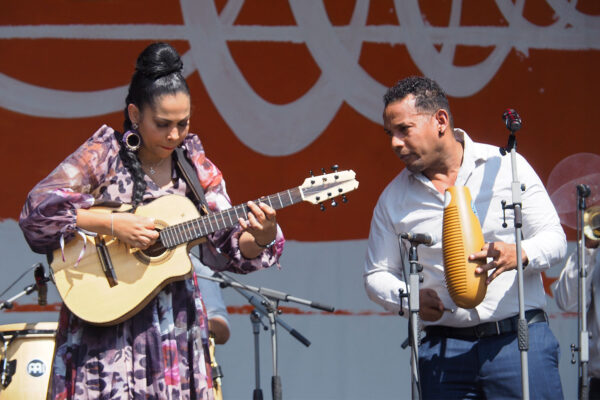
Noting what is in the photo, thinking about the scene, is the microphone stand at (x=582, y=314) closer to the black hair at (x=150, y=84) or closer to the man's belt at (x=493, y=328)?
the man's belt at (x=493, y=328)

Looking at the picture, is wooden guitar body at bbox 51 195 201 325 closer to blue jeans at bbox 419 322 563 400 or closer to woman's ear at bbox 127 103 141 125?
woman's ear at bbox 127 103 141 125

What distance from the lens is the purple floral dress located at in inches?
117

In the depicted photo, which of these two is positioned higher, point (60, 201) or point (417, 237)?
point (60, 201)

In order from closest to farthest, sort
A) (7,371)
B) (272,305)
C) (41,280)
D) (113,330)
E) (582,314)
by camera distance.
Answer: (113,330), (582,314), (41,280), (272,305), (7,371)

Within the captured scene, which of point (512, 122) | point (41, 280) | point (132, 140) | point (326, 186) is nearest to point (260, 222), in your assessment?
point (326, 186)

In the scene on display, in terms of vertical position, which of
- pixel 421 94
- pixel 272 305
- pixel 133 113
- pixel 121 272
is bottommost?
pixel 121 272

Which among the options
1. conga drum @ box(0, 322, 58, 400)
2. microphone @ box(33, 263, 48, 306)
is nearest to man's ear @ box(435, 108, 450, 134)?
microphone @ box(33, 263, 48, 306)

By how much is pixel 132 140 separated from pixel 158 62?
1.02 feet

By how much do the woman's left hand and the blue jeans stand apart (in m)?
0.83

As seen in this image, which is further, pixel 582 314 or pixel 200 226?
pixel 582 314

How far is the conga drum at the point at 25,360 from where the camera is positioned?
464 cm

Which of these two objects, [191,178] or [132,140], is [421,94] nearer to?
[191,178]

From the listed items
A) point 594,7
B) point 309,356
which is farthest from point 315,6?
point 309,356

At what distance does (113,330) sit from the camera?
9.95ft
